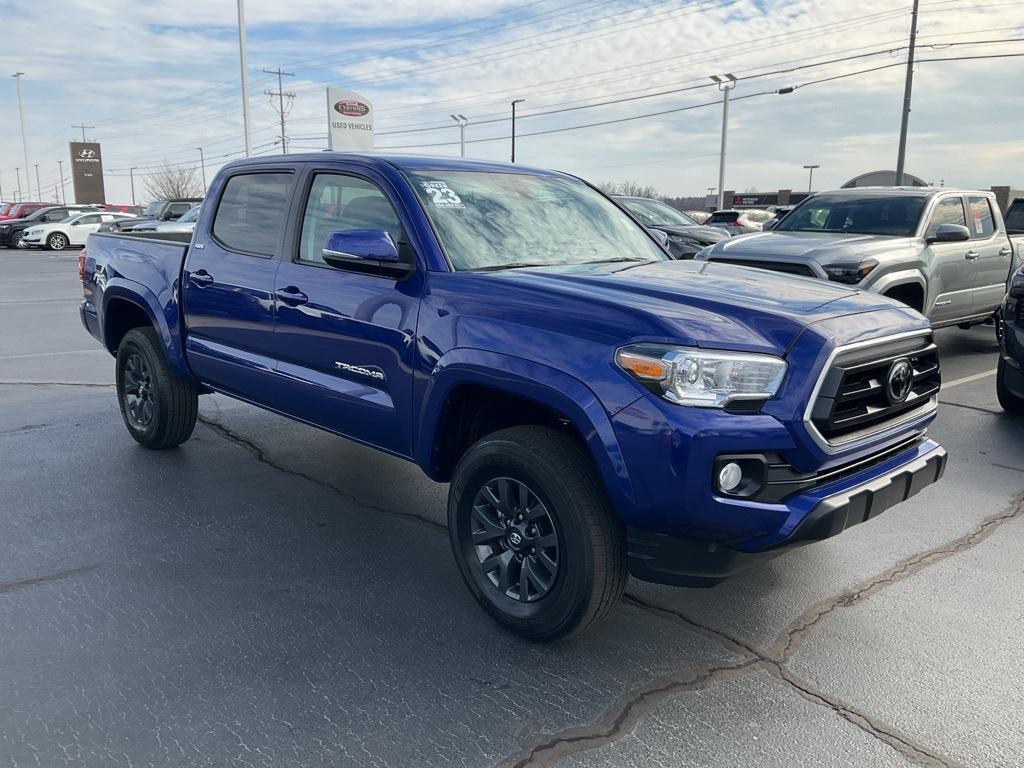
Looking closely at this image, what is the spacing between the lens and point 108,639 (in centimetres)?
328

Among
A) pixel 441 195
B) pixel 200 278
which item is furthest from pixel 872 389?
pixel 200 278

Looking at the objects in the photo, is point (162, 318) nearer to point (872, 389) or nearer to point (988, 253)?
point (872, 389)

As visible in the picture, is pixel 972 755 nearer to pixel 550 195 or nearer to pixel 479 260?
pixel 479 260

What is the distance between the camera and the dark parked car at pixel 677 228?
42.0ft

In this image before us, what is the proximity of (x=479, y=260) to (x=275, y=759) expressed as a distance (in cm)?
212

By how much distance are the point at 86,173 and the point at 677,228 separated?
89874 millimetres

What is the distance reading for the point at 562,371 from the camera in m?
2.98

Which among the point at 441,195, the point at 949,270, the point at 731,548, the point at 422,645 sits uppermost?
the point at 441,195

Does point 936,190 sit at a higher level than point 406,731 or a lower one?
higher

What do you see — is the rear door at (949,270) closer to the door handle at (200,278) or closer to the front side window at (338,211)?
the front side window at (338,211)

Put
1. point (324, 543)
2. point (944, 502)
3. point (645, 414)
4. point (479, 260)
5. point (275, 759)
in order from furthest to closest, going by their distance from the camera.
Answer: point (944, 502) → point (324, 543) → point (479, 260) → point (645, 414) → point (275, 759)

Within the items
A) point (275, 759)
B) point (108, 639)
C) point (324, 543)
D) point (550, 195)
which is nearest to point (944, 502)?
point (550, 195)

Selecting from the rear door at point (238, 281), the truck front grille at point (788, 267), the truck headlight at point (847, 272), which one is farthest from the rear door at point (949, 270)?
the rear door at point (238, 281)

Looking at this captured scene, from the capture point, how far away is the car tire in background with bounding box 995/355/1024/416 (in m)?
6.55
